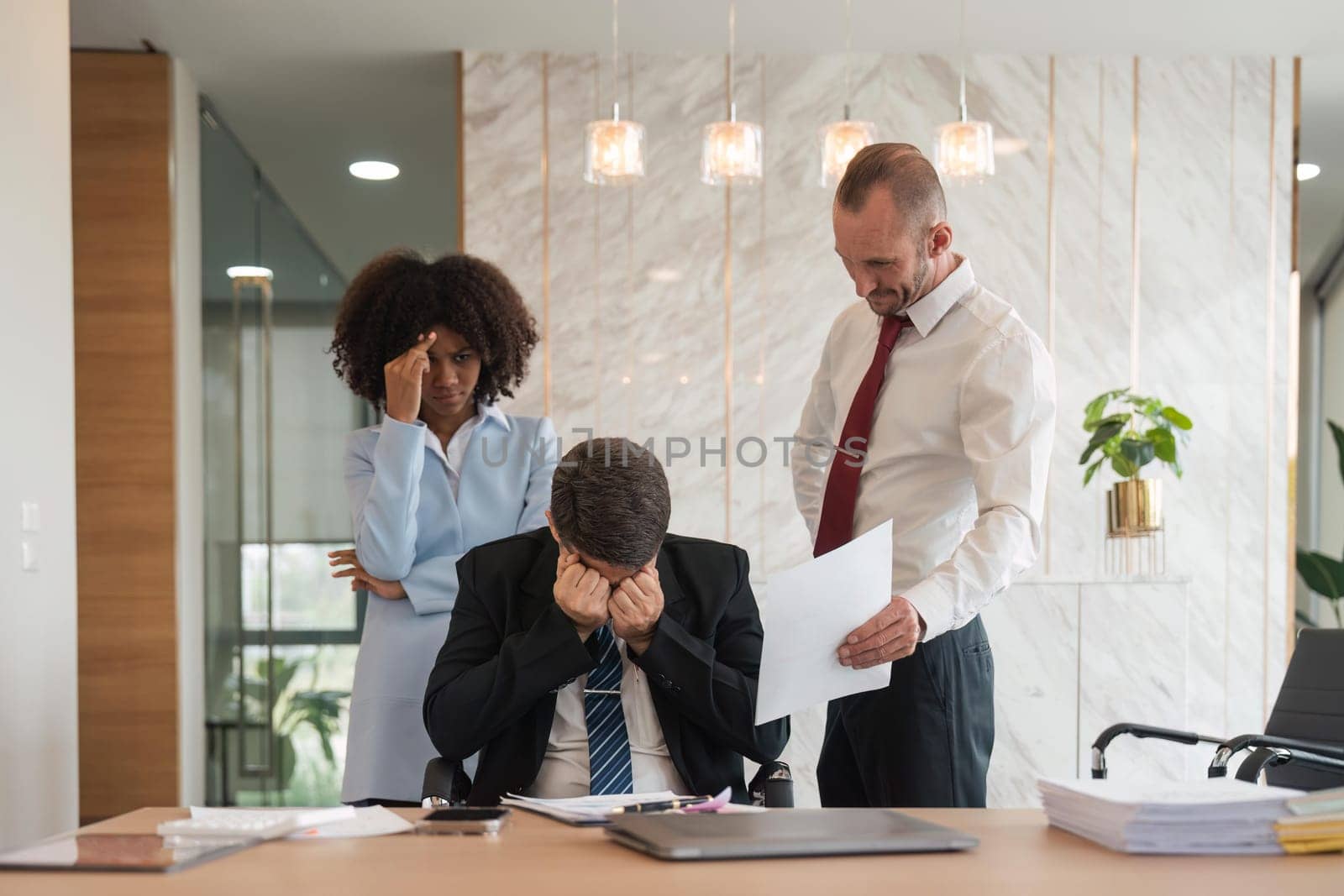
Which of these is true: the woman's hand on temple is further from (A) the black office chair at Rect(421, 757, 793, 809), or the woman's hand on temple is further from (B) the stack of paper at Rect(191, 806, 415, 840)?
(B) the stack of paper at Rect(191, 806, 415, 840)

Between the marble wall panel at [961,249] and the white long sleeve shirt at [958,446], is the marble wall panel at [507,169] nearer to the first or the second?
the marble wall panel at [961,249]

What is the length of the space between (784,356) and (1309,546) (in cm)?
462

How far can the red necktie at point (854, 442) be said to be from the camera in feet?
7.54

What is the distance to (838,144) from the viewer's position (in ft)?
12.9

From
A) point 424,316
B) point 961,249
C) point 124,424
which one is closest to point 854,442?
point 424,316

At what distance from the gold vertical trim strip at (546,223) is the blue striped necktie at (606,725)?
10.3 feet

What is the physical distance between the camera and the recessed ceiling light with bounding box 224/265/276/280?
5758 millimetres

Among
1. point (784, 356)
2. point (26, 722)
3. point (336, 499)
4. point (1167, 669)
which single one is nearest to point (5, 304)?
point (26, 722)

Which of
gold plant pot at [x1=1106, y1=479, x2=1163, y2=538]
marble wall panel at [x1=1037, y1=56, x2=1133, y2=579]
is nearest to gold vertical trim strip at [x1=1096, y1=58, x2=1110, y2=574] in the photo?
marble wall panel at [x1=1037, y1=56, x2=1133, y2=579]

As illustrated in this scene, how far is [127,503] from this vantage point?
504cm

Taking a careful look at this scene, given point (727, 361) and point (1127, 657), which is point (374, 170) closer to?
point (727, 361)

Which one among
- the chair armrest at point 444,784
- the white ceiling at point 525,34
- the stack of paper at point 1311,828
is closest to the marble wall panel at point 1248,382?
the white ceiling at point 525,34

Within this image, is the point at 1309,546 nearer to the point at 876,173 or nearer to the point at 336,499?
the point at 336,499

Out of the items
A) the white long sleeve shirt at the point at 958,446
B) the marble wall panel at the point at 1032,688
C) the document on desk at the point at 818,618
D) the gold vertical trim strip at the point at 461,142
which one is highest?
the gold vertical trim strip at the point at 461,142
